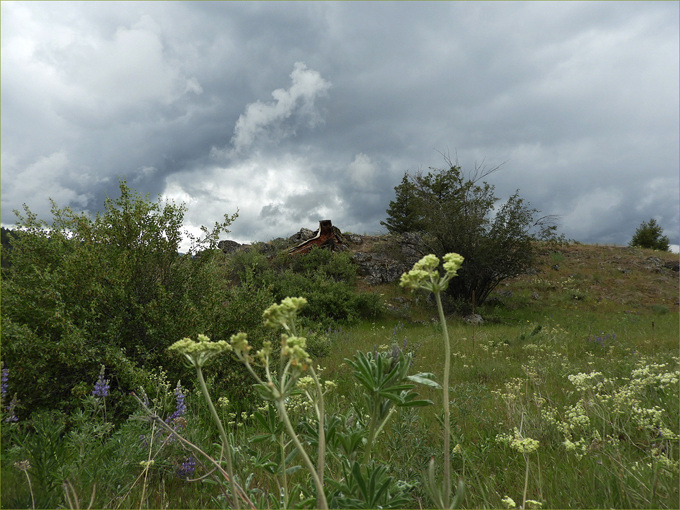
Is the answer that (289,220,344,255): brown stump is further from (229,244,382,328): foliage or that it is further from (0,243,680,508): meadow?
(0,243,680,508): meadow

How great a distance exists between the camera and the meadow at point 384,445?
4.42 ft

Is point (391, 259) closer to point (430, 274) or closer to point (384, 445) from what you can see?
point (384, 445)

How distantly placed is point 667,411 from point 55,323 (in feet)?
18.2

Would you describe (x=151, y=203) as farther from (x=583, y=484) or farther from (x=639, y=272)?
(x=639, y=272)

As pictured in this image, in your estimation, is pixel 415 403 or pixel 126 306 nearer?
Result: pixel 415 403

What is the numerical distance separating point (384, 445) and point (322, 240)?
14.7 meters

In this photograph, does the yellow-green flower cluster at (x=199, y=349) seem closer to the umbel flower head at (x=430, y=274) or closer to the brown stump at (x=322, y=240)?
the umbel flower head at (x=430, y=274)

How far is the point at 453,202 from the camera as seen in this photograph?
46.6 feet

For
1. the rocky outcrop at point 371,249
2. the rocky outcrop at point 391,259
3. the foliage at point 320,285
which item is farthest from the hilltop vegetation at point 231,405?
the rocky outcrop at point 371,249

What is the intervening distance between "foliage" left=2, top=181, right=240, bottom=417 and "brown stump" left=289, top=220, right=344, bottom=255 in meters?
11.8

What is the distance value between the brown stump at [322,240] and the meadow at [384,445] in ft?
36.0

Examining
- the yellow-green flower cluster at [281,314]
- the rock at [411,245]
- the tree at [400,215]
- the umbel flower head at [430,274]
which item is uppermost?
the tree at [400,215]

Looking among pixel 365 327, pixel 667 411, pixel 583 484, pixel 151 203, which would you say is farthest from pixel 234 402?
pixel 365 327

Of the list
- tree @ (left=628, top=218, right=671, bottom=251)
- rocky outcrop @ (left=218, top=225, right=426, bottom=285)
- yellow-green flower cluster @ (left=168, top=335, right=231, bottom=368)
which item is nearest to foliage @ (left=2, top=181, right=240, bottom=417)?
yellow-green flower cluster @ (left=168, top=335, right=231, bottom=368)
